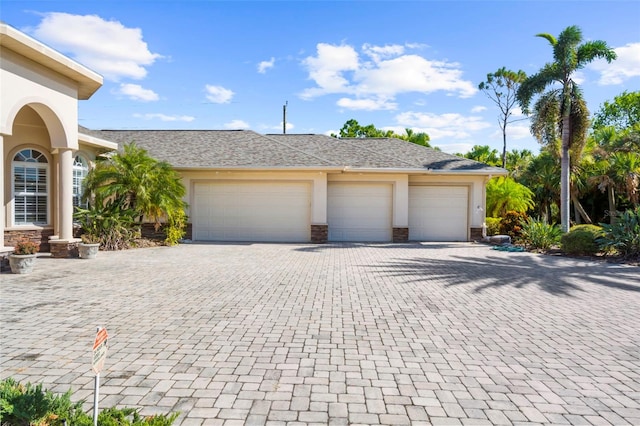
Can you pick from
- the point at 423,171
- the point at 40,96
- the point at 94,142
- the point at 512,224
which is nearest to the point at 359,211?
the point at 423,171

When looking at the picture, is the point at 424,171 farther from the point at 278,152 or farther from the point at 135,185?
the point at 135,185

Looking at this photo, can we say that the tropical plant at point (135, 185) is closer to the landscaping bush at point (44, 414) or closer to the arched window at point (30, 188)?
the arched window at point (30, 188)

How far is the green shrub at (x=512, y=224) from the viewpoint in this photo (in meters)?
16.7

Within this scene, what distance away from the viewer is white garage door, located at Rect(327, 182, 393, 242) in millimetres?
16500

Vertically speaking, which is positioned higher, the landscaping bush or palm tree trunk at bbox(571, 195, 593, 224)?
palm tree trunk at bbox(571, 195, 593, 224)

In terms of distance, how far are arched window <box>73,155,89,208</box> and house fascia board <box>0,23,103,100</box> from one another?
238cm

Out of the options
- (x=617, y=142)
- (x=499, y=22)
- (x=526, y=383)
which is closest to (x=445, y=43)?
(x=499, y=22)

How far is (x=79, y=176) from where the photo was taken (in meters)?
13.3

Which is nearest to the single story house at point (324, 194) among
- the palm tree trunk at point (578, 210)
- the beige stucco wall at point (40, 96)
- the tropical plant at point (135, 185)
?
the tropical plant at point (135, 185)

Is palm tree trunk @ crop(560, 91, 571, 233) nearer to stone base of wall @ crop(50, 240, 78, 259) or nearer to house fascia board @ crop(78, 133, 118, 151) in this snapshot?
stone base of wall @ crop(50, 240, 78, 259)

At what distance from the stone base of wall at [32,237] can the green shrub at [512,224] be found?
57.9 ft

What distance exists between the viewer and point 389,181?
16422mm

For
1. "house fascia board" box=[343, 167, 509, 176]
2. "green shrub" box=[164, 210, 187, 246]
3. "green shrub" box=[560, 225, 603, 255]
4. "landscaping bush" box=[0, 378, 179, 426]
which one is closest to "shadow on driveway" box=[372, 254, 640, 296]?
"green shrub" box=[560, 225, 603, 255]

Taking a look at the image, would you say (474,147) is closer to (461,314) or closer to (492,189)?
(492,189)
